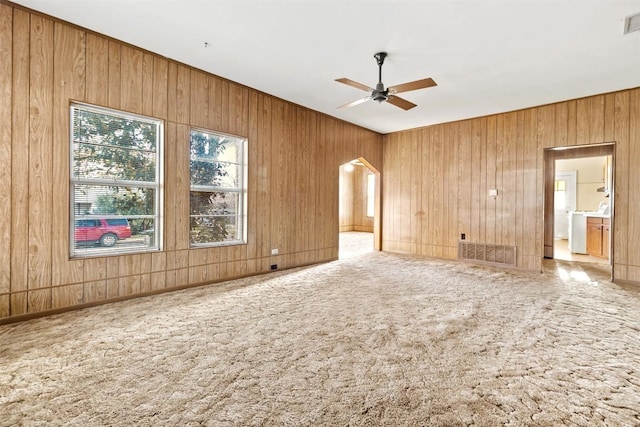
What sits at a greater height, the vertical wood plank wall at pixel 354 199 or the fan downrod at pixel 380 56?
the fan downrod at pixel 380 56

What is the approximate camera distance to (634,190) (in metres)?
4.57

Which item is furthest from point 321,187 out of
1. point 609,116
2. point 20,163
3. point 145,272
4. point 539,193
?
point 609,116

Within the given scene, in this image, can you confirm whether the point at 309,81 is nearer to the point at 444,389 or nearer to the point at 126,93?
the point at 126,93

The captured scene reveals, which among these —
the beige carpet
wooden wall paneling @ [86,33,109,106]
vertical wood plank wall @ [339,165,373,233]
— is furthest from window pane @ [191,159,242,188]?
vertical wood plank wall @ [339,165,373,233]

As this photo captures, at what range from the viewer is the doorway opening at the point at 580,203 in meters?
6.29

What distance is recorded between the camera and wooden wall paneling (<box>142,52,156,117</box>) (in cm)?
367

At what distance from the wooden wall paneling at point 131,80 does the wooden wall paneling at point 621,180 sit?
6.86 m

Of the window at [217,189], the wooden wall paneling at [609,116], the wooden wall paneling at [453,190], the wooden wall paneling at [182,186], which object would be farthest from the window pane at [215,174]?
the wooden wall paneling at [609,116]

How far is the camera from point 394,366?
7.18ft

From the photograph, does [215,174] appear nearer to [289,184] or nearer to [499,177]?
[289,184]

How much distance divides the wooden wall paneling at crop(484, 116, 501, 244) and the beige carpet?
2182mm

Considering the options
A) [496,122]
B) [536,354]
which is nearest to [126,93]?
[536,354]

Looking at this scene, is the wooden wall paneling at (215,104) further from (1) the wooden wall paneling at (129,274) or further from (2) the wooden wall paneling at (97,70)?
(1) the wooden wall paneling at (129,274)

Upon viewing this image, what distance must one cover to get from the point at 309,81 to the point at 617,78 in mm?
4286
